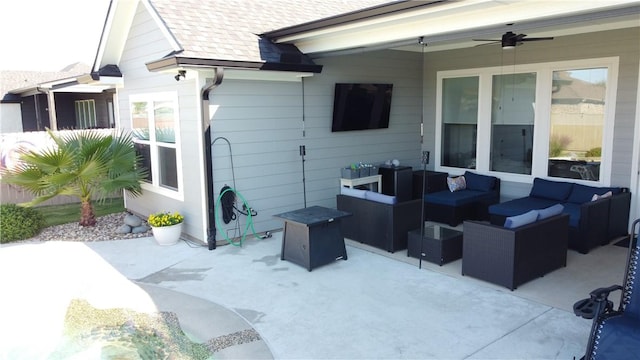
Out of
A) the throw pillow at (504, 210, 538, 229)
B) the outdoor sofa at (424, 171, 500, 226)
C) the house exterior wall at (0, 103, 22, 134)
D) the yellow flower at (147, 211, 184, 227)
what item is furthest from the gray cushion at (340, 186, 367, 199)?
the house exterior wall at (0, 103, 22, 134)

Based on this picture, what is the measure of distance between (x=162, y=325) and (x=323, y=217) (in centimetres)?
233

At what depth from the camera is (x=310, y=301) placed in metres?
5.03

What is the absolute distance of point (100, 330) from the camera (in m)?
4.43

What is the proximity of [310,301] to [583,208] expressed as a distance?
3886 mm

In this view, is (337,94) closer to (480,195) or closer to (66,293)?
(480,195)

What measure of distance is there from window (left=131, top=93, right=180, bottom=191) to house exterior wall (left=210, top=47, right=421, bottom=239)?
3.24ft

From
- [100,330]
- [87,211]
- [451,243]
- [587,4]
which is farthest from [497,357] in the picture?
[87,211]

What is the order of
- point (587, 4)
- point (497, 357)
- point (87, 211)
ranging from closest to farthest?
point (497, 357)
point (587, 4)
point (87, 211)

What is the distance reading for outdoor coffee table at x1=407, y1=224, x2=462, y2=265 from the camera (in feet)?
19.6

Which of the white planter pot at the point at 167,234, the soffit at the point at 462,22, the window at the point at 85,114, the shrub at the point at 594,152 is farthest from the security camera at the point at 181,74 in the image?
the window at the point at 85,114

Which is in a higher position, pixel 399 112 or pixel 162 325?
pixel 399 112

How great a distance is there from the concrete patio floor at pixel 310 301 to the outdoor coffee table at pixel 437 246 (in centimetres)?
16

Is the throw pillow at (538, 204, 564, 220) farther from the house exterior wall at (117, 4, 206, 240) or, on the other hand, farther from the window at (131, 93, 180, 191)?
the window at (131, 93, 180, 191)

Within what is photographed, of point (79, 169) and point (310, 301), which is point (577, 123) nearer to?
point (310, 301)
